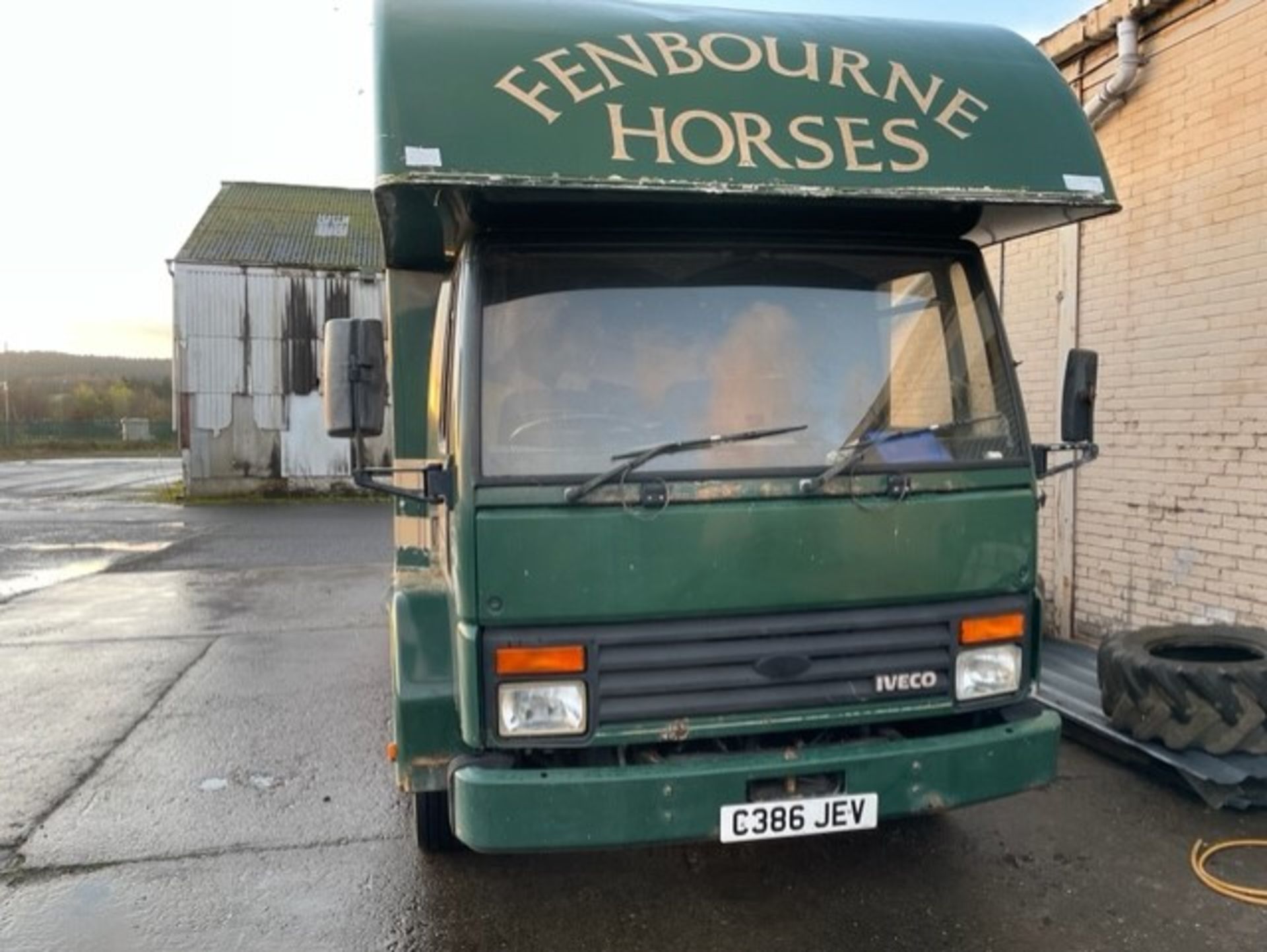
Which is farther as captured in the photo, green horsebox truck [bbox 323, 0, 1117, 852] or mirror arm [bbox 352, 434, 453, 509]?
mirror arm [bbox 352, 434, 453, 509]

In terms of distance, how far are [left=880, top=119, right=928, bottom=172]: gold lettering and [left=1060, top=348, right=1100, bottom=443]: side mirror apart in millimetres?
1019

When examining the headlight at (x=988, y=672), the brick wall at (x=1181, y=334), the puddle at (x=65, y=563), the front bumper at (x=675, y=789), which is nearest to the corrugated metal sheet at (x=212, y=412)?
the puddle at (x=65, y=563)

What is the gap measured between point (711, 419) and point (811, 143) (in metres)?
0.94

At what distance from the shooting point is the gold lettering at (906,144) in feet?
9.68

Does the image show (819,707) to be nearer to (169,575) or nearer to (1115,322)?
(1115,322)

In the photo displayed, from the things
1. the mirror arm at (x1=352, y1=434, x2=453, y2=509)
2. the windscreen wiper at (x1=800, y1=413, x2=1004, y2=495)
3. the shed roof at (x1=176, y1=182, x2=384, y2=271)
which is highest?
the shed roof at (x1=176, y1=182, x2=384, y2=271)

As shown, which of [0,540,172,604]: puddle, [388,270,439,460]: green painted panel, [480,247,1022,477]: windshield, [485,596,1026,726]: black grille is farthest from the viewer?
[0,540,172,604]: puddle

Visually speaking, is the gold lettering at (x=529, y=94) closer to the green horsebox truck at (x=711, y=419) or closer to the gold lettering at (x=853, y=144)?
the green horsebox truck at (x=711, y=419)

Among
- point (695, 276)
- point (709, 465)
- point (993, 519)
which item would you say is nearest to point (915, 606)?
point (993, 519)

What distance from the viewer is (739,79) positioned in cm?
299

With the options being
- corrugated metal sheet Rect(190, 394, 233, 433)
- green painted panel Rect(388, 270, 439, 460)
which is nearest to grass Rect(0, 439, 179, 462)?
corrugated metal sheet Rect(190, 394, 233, 433)

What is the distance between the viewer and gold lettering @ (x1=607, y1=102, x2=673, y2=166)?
9.09ft

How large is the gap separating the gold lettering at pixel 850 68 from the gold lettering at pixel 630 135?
0.68m

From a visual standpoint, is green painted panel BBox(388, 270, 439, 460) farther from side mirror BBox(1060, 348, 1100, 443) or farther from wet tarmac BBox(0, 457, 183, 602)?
wet tarmac BBox(0, 457, 183, 602)
